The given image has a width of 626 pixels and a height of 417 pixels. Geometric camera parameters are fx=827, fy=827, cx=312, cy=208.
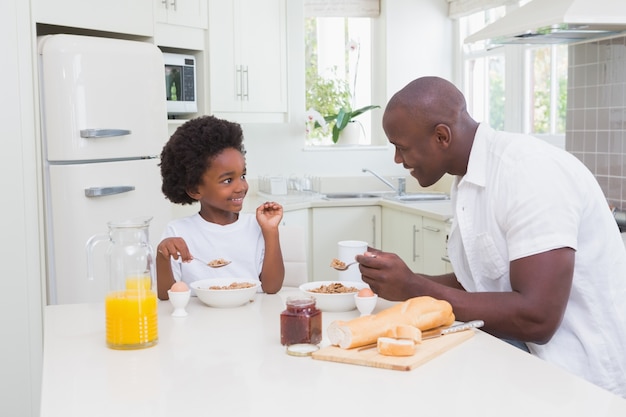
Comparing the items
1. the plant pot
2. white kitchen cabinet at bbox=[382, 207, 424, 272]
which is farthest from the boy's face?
the plant pot

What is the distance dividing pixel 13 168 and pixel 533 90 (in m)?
2.86

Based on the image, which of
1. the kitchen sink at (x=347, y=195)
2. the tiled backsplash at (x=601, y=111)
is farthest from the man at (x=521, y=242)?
the kitchen sink at (x=347, y=195)

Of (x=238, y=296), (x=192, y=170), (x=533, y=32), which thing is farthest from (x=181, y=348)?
(x=533, y=32)

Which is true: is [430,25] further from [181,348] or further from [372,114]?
[181,348]

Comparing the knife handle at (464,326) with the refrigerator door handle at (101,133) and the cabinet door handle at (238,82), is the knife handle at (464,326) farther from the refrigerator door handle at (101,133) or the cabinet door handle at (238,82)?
the cabinet door handle at (238,82)

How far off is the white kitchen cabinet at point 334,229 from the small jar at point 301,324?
3093 millimetres

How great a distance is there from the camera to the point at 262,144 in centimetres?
520

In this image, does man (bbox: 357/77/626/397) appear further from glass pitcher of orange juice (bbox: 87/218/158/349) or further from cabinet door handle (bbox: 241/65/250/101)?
cabinet door handle (bbox: 241/65/250/101)

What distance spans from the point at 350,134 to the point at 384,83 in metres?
0.40

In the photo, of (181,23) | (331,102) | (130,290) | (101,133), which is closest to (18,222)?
(101,133)

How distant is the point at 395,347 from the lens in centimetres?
152

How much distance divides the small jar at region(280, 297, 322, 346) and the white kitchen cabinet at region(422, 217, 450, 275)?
2.38 meters

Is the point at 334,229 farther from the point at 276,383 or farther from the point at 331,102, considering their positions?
the point at 276,383

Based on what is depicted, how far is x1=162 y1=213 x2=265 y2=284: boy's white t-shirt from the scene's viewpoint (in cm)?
240
